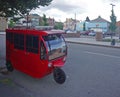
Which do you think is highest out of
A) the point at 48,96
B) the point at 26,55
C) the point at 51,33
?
the point at 51,33

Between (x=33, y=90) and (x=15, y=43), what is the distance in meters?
2.79

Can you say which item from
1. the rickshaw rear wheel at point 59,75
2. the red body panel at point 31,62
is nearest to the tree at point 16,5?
the red body panel at point 31,62

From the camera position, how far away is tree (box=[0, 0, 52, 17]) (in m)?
12.2

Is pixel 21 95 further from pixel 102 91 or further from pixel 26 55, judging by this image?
pixel 102 91

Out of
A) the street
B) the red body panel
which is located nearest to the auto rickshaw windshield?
the red body panel

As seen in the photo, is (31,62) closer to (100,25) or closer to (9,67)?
(9,67)

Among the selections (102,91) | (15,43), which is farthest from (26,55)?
(102,91)

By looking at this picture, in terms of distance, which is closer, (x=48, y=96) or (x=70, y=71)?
(x=48, y=96)

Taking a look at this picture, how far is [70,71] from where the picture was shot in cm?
1068

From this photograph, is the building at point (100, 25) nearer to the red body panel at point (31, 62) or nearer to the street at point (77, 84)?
the street at point (77, 84)

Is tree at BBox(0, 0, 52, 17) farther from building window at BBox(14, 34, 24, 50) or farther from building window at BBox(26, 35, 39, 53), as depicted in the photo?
building window at BBox(26, 35, 39, 53)

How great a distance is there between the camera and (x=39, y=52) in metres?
8.07

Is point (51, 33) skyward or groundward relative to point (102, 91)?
skyward

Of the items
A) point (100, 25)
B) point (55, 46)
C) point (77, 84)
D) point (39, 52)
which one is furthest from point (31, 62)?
point (100, 25)
